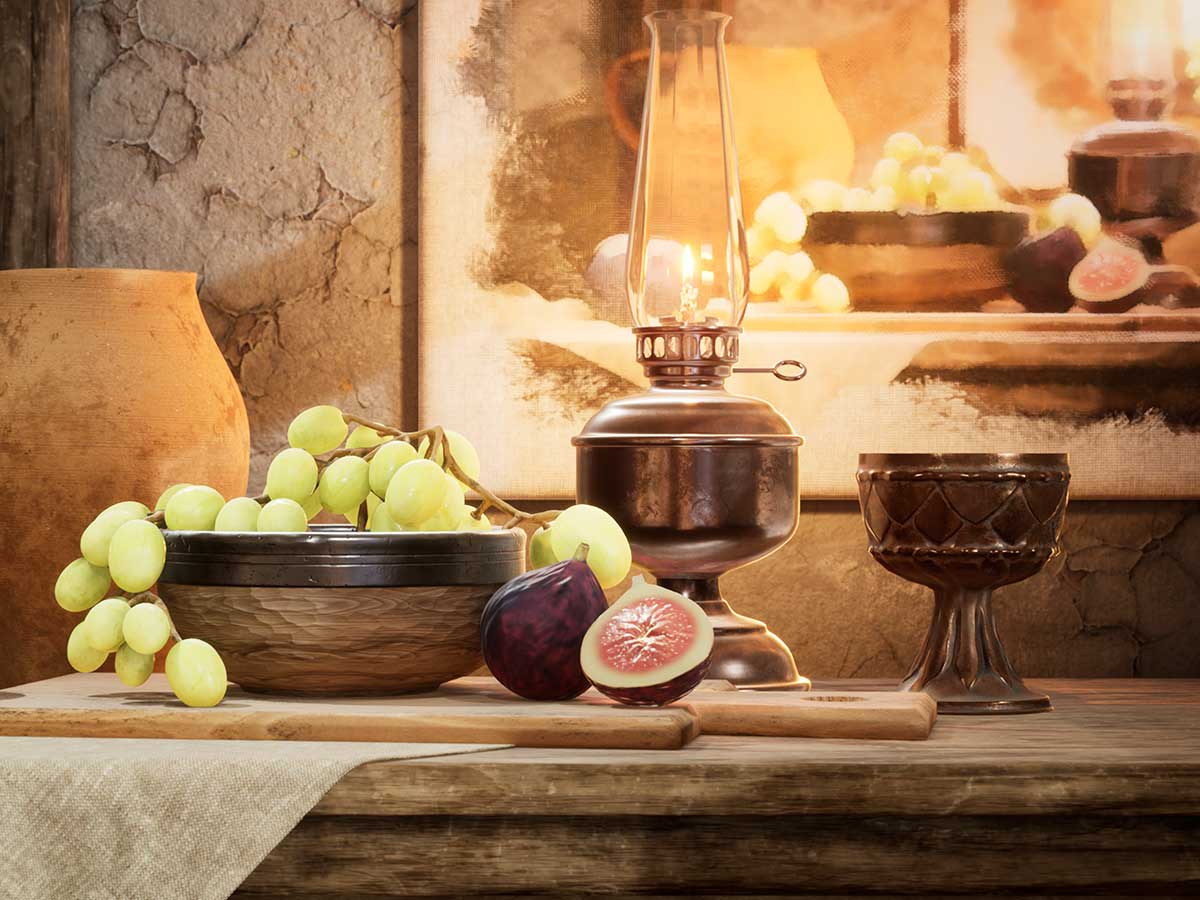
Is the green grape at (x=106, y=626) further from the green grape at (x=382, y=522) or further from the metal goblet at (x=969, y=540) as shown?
the metal goblet at (x=969, y=540)

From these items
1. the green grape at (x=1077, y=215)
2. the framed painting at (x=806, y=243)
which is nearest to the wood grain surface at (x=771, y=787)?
the framed painting at (x=806, y=243)

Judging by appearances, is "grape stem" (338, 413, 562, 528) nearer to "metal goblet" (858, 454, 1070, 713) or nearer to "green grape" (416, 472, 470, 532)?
"green grape" (416, 472, 470, 532)

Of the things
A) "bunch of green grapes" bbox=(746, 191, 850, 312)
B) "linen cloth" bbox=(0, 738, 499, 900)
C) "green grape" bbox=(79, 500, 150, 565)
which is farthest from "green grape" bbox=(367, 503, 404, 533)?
"bunch of green grapes" bbox=(746, 191, 850, 312)

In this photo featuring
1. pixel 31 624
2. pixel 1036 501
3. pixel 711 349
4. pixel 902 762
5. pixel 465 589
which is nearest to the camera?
pixel 902 762

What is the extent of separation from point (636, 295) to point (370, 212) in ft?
1.50

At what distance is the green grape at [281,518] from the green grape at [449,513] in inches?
4.1

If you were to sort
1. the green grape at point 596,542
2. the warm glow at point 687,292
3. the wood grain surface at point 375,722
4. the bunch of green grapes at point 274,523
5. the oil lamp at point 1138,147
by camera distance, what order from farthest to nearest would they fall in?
1. the oil lamp at point 1138,147
2. the warm glow at point 687,292
3. the green grape at point 596,542
4. the bunch of green grapes at point 274,523
5. the wood grain surface at point 375,722

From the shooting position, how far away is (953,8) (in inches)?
70.8

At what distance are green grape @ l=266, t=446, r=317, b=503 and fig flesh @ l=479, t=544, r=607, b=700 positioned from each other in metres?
0.21

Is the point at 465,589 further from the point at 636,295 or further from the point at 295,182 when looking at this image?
the point at 295,182

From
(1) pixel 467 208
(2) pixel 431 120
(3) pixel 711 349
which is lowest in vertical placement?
(3) pixel 711 349

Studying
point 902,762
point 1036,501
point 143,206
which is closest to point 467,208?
point 143,206

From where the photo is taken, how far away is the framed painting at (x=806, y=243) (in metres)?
1.79

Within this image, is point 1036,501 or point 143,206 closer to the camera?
point 1036,501
